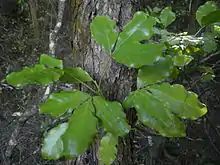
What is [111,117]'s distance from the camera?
51cm

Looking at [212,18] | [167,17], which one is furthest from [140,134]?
[212,18]

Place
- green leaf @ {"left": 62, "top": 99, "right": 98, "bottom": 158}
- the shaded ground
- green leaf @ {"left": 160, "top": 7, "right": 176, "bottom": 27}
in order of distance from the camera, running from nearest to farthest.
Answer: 1. green leaf @ {"left": 62, "top": 99, "right": 98, "bottom": 158}
2. green leaf @ {"left": 160, "top": 7, "right": 176, "bottom": 27}
3. the shaded ground

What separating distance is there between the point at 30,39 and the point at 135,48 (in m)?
3.59

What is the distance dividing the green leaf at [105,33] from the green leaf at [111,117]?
0.10 m

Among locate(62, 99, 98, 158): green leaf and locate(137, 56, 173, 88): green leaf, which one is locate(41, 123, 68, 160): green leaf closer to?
locate(62, 99, 98, 158): green leaf

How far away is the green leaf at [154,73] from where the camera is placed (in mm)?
559

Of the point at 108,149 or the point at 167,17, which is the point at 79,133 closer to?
the point at 108,149

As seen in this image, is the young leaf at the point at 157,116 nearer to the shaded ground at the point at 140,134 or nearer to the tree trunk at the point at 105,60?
the tree trunk at the point at 105,60

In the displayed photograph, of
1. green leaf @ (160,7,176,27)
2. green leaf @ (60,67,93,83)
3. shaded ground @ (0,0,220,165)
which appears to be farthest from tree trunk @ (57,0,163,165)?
shaded ground @ (0,0,220,165)

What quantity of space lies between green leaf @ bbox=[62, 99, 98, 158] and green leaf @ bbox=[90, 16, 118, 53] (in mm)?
128

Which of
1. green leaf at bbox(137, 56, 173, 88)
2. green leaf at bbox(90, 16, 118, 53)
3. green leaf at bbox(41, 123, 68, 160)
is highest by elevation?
green leaf at bbox(90, 16, 118, 53)

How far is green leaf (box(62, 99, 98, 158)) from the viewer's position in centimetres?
47

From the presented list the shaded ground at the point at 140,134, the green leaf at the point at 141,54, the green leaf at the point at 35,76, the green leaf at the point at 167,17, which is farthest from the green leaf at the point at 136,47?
the shaded ground at the point at 140,134

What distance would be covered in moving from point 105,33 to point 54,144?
21 cm
